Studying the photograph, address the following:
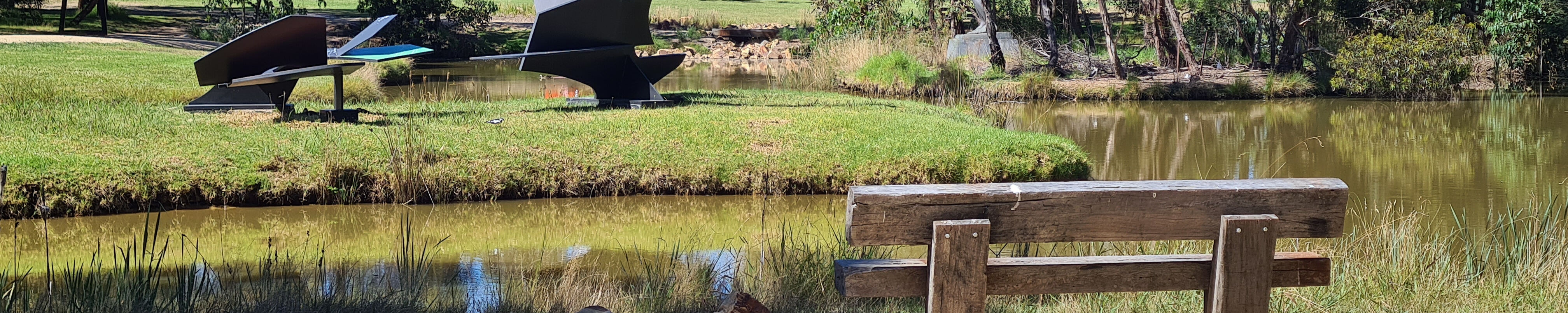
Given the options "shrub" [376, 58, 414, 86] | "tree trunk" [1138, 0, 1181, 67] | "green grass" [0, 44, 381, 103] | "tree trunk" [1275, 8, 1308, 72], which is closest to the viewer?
"green grass" [0, 44, 381, 103]

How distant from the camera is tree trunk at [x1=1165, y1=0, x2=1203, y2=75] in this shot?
749 inches

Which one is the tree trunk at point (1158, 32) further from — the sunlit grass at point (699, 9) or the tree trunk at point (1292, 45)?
the sunlit grass at point (699, 9)

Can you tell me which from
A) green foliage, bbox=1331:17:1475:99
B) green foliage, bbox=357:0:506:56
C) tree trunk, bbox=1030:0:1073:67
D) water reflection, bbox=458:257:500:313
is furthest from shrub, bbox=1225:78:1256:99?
green foliage, bbox=357:0:506:56

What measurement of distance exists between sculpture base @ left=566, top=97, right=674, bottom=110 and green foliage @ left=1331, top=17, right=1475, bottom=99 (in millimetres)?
11269

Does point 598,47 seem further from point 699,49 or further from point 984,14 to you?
point 699,49

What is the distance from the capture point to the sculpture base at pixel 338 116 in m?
10.3

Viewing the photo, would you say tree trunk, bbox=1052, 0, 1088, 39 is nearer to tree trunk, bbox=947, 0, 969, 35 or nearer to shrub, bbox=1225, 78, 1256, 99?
tree trunk, bbox=947, 0, 969, 35

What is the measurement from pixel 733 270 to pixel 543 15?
6647 mm

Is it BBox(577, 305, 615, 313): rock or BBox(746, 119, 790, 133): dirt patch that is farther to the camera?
BBox(746, 119, 790, 133): dirt patch

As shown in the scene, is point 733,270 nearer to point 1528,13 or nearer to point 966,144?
point 966,144

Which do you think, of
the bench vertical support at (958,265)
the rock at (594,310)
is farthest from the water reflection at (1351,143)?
the rock at (594,310)

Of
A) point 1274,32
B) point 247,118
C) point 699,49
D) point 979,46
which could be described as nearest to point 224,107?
point 247,118

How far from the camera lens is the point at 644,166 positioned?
28.4 feet

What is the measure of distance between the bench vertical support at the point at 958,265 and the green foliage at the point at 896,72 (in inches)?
580
